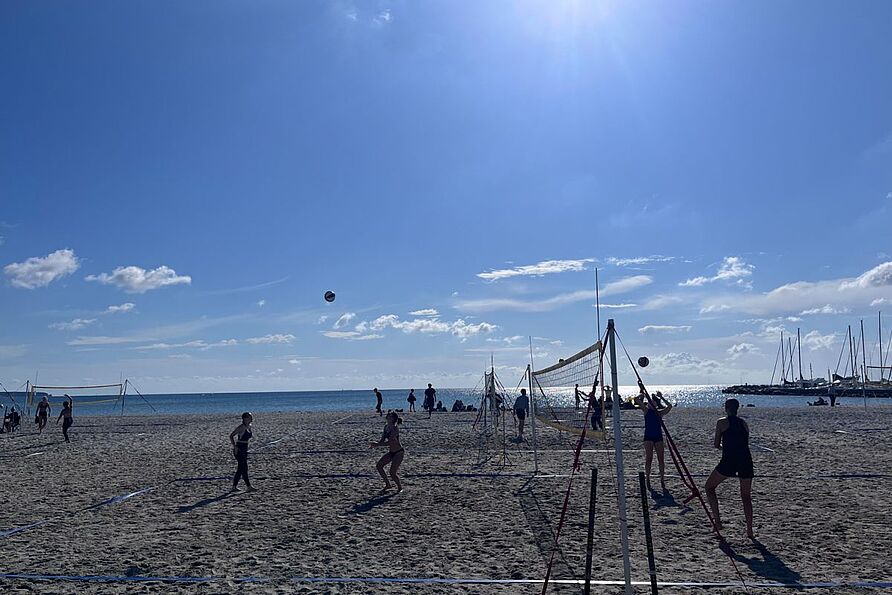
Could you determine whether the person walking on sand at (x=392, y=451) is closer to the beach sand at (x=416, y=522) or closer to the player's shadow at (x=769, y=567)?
Result: the beach sand at (x=416, y=522)

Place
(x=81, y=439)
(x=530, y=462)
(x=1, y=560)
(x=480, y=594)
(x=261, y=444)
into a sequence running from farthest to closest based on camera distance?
(x=81, y=439)
(x=261, y=444)
(x=530, y=462)
(x=1, y=560)
(x=480, y=594)

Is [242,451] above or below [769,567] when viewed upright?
above

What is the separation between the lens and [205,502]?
Result: 10484mm

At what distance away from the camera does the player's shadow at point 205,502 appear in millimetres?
9913

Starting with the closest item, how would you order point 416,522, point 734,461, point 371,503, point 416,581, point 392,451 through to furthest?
point 416,581 → point 734,461 → point 416,522 → point 371,503 → point 392,451

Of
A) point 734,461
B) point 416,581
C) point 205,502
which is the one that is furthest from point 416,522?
point 734,461

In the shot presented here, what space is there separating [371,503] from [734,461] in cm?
503

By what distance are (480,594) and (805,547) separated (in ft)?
11.9

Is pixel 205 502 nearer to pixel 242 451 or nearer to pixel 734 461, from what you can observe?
pixel 242 451

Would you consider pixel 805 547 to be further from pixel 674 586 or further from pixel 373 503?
pixel 373 503

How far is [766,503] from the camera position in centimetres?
963

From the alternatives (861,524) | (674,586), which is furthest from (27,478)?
(861,524)

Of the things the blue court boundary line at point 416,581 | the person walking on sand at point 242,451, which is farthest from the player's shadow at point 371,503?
the blue court boundary line at point 416,581

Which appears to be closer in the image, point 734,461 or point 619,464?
point 619,464
